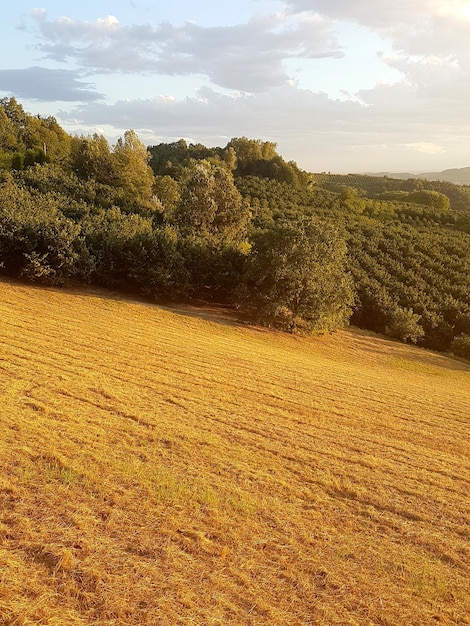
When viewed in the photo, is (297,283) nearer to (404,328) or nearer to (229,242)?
(404,328)

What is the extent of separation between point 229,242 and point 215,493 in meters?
29.9

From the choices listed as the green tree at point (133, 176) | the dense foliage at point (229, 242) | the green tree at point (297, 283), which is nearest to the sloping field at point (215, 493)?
the green tree at point (297, 283)

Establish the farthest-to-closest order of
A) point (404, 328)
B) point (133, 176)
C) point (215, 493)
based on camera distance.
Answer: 1. point (133, 176)
2. point (404, 328)
3. point (215, 493)

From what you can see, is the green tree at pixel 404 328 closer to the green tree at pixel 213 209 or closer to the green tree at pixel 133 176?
the green tree at pixel 213 209

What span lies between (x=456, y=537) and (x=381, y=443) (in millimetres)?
3882

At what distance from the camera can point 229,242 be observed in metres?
36.5

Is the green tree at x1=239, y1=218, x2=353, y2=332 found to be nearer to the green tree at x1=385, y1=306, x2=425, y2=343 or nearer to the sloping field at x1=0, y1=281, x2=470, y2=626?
the green tree at x1=385, y1=306, x2=425, y2=343

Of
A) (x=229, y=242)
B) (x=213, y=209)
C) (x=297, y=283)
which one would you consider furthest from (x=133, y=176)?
(x=297, y=283)

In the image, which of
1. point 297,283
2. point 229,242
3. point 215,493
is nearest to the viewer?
point 215,493

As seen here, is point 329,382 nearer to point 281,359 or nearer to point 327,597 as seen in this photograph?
point 281,359

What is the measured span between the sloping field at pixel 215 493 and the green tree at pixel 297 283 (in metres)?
9.40

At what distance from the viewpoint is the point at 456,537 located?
312 inches

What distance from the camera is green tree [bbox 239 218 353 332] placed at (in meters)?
25.6

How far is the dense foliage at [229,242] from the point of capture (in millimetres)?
25891
